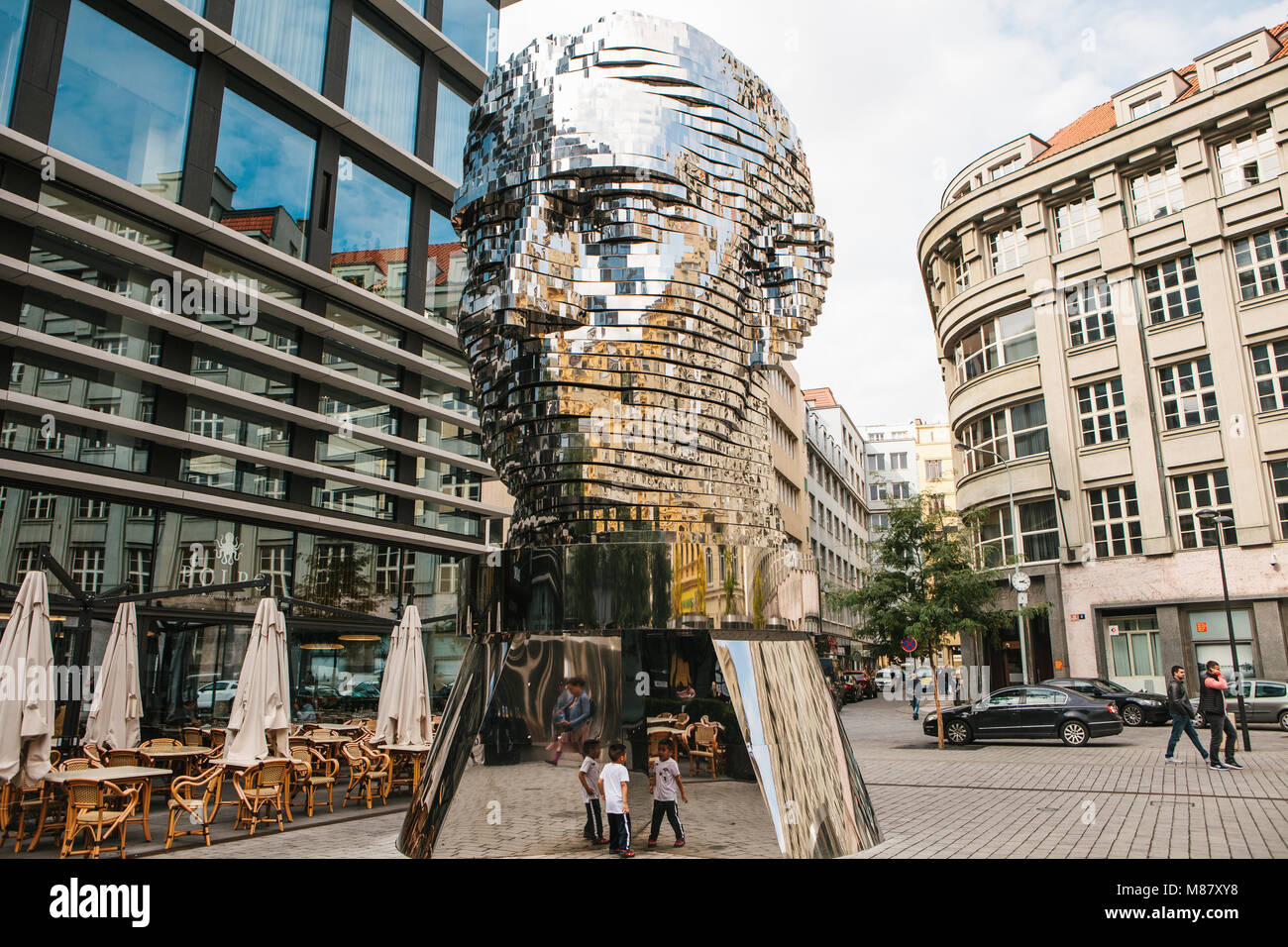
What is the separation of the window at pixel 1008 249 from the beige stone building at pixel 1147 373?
0.31 feet

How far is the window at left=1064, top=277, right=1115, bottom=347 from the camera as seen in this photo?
34969 millimetres

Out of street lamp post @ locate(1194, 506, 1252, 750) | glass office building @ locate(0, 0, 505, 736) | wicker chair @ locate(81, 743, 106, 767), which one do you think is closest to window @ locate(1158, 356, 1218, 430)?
street lamp post @ locate(1194, 506, 1252, 750)

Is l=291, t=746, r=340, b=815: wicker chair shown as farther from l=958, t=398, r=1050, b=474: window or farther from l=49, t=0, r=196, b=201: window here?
l=958, t=398, r=1050, b=474: window

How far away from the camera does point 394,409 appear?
2744cm

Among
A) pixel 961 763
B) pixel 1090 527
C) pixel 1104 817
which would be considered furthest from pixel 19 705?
pixel 1090 527

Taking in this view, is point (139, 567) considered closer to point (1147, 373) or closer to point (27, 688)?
point (27, 688)

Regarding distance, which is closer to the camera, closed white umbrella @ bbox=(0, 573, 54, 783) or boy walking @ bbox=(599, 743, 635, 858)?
boy walking @ bbox=(599, 743, 635, 858)

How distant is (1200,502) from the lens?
1250 inches

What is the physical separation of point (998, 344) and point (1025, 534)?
9.03m

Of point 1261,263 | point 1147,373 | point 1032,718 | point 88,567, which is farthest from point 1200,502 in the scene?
point 88,567

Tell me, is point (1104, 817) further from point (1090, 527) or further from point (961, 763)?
point (1090, 527)

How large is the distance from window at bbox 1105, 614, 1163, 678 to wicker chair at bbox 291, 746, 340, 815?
31.0 meters

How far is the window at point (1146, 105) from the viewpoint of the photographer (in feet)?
116
